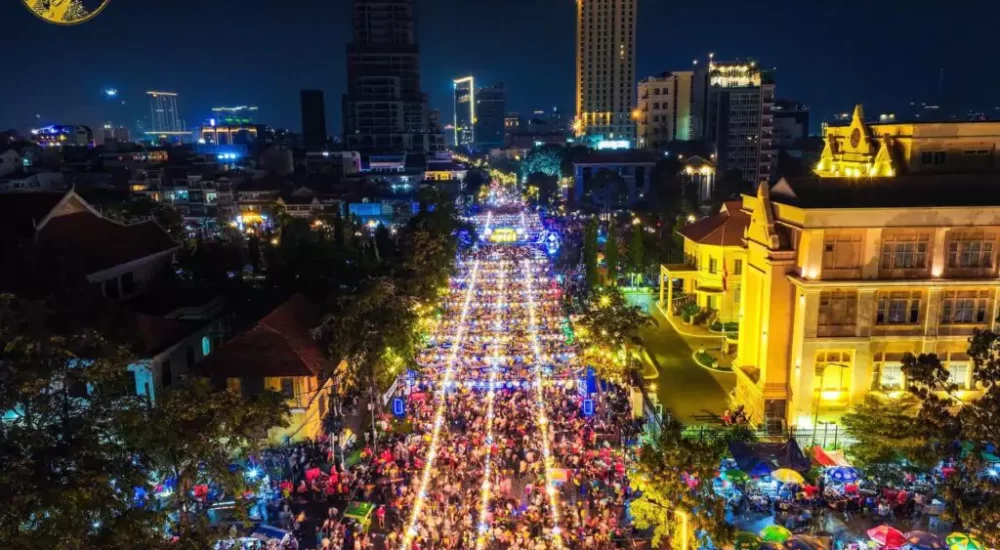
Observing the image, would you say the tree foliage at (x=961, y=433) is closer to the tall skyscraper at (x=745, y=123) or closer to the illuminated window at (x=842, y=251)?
the illuminated window at (x=842, y=251)

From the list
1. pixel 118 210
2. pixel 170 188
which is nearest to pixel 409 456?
pixel 118 210

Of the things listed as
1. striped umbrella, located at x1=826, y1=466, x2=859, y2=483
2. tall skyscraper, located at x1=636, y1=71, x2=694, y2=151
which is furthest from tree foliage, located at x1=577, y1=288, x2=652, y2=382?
tall skyscraper, located at x1=636, y1=71, x2=694, y2=151

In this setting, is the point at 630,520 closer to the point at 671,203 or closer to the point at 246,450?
the point at 246,450

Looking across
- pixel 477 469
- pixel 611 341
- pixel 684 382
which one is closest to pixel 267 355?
pixel 477 469

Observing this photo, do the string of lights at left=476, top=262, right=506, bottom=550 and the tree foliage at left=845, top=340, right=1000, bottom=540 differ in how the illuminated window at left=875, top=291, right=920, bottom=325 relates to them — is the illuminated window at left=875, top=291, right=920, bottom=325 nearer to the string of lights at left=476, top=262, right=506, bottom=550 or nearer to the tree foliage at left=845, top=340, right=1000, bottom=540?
the tree foliage at left=845, top=340, right=1000, bottom=540

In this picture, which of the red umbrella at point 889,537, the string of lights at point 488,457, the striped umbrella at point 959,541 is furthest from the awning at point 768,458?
the string of lights at point 488,457
